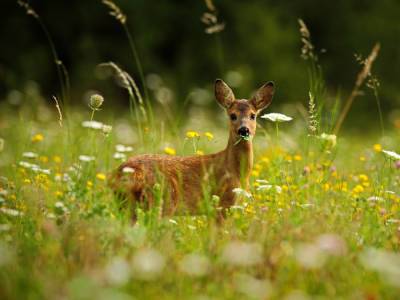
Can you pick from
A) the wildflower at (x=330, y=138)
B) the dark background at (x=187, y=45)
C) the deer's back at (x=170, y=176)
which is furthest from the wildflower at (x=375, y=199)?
the dark background at (x=187, y=45)

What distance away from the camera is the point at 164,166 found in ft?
17.2

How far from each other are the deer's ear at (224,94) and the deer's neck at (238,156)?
0.44m

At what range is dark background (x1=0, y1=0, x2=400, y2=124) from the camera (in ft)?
63.1

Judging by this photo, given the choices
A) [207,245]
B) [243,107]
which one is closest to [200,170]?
[243,107]

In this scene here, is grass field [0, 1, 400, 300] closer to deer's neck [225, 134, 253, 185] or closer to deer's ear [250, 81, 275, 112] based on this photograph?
deer's neck [225, 134, 253, 185]

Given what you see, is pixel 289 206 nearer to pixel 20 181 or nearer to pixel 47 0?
pixel 20 181

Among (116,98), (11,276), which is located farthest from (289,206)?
(116,98)

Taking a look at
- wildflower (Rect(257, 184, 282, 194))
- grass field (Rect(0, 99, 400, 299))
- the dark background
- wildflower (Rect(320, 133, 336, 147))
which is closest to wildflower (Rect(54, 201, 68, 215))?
grass field (Rect(0, 99, 400, 299))

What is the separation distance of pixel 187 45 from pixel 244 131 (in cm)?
1501

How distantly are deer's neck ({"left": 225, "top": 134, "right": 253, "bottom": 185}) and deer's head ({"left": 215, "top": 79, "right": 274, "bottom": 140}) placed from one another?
68 mm

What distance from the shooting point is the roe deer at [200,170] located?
4.82 m

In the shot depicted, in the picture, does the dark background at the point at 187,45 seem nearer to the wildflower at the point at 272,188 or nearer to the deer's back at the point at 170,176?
the deer's back at the point at 170,176

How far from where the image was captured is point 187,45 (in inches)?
802

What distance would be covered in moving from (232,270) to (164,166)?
1760 mm
